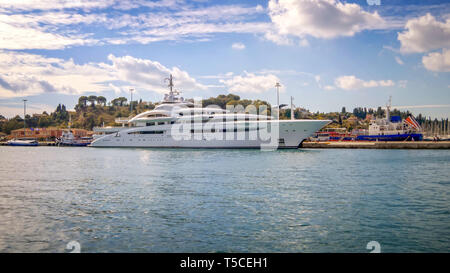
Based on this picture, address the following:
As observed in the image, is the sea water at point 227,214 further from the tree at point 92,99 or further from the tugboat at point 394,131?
the tree at point 92,99

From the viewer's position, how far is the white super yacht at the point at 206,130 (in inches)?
1772

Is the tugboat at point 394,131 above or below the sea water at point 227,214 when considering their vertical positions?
above

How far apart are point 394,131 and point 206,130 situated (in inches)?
1573

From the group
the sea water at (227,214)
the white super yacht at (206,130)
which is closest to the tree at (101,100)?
the white super yacht at (206,130)


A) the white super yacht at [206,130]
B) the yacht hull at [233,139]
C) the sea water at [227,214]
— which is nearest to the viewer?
the sea water at [227,214]

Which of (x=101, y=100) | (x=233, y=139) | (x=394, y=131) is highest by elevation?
(x=101, y=100)

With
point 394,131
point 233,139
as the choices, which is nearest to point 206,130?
point 233,139

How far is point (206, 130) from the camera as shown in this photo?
161 feet

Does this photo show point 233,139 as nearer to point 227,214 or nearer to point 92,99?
point 227,214

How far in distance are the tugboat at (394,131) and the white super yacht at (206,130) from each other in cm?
2597

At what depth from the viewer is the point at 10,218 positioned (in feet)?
34.6
